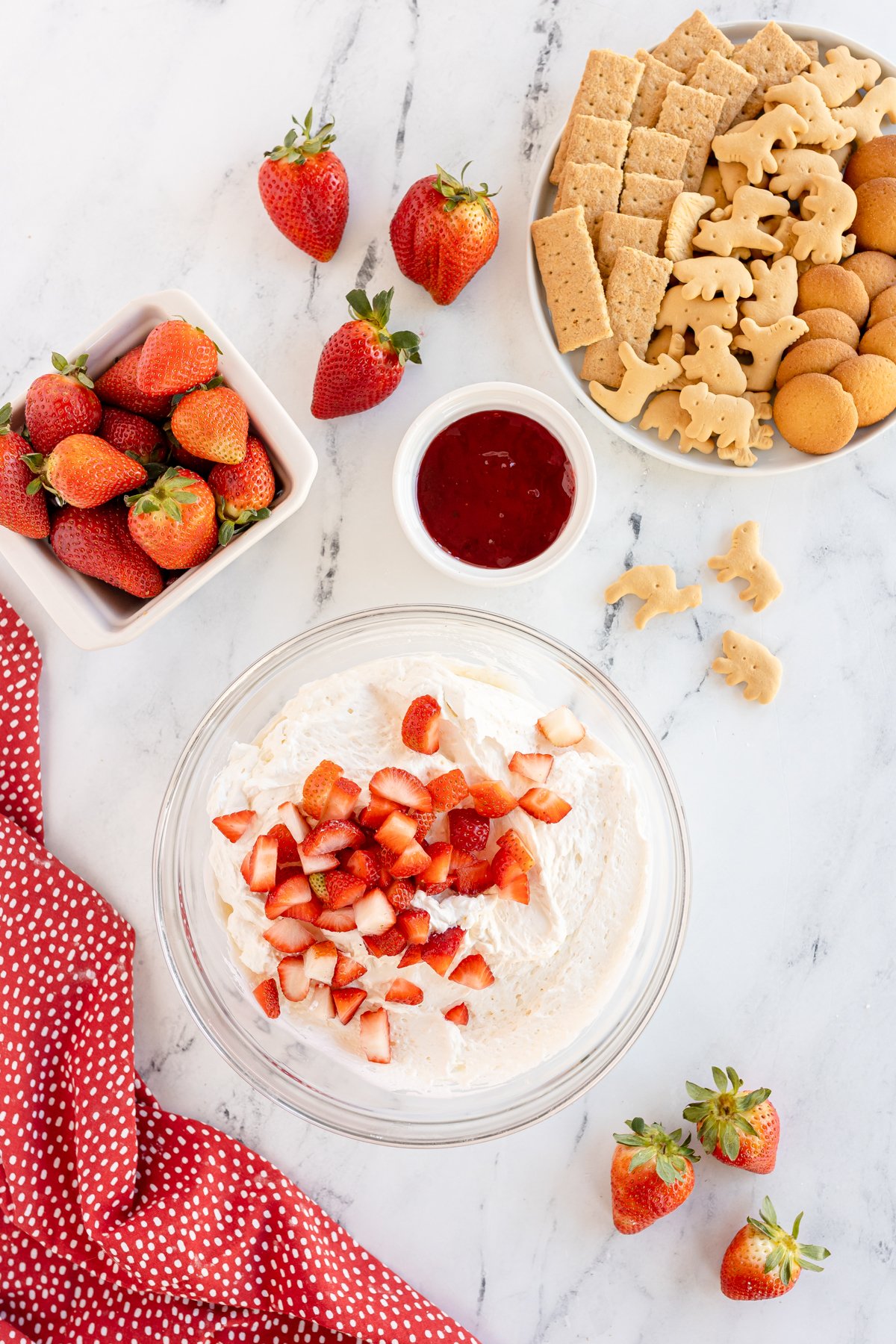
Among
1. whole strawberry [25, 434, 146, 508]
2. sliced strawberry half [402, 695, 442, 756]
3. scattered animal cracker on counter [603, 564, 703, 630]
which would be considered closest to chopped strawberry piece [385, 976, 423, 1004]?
sliced strawberry half [402, 695, 442, 756]

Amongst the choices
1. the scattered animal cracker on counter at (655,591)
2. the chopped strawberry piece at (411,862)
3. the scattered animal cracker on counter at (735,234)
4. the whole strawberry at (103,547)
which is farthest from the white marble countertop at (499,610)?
the chopped strawberry piece at (411,862)

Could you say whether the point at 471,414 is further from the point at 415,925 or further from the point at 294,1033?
the point at 294,1033

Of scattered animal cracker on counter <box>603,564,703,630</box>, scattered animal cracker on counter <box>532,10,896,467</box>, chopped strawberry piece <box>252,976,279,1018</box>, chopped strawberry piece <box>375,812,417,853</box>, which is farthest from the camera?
scattered animal cracker on counter <box>603,564,703,630</box>

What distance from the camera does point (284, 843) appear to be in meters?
1.64

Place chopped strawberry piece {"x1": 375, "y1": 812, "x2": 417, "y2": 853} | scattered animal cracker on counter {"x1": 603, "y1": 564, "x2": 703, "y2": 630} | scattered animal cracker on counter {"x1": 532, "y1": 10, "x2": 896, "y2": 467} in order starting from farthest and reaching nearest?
scattered animal cracker on counter {"x1": 603, "y1": 564, "x2": 703, "y2": 630} < scattered animal cracker on counter {"x1": 532, "y1": 10, "x2": 896, "y2": 467} < chopped strawberry piece {"x1": 375, "y1": 812, "x2": 417, "y2": 853}

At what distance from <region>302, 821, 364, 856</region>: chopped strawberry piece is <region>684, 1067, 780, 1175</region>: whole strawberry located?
0.88 m

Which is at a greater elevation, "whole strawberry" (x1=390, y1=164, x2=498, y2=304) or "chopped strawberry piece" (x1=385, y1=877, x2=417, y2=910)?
"whole strawberry" (x1=390, y1=164, x2=498, y2=304)

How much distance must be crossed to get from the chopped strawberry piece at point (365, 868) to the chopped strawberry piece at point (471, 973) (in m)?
0.19

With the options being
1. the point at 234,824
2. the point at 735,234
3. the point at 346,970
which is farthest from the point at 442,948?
the point at 735,234

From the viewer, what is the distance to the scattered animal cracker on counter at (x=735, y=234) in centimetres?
183

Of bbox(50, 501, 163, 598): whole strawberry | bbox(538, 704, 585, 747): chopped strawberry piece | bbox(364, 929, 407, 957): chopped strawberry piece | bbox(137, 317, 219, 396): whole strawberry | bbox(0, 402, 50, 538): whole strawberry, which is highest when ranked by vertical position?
bbox(137, 317, 219, 396): whole strawberry

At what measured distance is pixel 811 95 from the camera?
1.81 m

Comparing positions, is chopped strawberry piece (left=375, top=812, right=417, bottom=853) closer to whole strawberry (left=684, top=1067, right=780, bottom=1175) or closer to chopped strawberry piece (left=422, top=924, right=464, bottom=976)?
chopped strawberry piece (left=422, top=924, right=464, bottom=976)

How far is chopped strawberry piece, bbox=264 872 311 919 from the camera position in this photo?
1610mm
